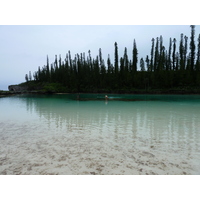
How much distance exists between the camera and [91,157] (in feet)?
14.8

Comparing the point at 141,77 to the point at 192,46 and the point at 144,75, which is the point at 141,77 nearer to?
the point at 144,75

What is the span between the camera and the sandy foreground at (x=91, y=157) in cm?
377

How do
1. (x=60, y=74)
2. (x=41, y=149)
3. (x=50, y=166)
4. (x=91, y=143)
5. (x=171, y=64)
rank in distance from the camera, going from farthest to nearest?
1. (x=60, y=74)
2. (x=171, y=64)
3. (x=91, y=143)
4. (x=41, y=149)
5. (x=50, y=166)

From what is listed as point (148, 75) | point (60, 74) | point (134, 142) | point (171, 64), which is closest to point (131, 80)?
point (148, 75)

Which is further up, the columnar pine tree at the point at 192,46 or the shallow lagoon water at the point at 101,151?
the columnar pine tree at the point at 192,46

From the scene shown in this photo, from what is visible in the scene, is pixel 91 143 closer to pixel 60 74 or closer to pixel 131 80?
pixel 131 80

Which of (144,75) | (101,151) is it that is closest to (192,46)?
(144,75)

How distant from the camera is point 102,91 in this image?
5003 centimetres

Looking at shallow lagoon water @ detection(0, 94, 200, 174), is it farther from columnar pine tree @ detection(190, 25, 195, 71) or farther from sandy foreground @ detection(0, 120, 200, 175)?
columnar pine tree @ detection(190, 25, 195, 71)

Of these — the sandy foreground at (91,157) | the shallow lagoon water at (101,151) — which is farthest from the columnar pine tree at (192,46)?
the sandy foreground at (91,157)

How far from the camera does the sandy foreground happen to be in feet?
12.4

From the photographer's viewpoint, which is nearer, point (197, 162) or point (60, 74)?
point (197, 162)

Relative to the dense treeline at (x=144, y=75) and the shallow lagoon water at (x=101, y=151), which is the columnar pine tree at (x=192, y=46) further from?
the shallow lagoon water at (x=101, y=151)
